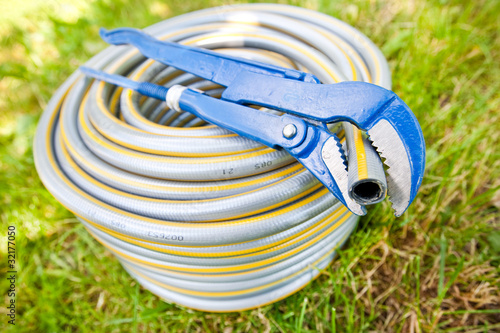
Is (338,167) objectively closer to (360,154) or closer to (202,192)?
(360,154)

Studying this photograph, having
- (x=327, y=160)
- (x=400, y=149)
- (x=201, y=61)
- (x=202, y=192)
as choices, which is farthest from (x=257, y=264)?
(x=201, y=61)

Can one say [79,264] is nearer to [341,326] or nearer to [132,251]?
[132,251]

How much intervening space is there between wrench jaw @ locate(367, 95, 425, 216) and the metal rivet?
24 centimetres

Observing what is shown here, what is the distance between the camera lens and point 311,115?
1.09 m

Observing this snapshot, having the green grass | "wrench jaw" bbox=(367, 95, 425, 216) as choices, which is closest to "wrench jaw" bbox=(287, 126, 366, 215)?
"wrench jaw" bbox=(367, 95, 425, 216)

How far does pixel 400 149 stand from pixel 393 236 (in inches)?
30.1

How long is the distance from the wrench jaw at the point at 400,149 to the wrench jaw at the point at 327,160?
0.37 feet

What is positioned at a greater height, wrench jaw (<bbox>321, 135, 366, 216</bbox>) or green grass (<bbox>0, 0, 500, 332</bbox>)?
wrench jaw (<bbox>321, 135, 366, 216</bbox>)

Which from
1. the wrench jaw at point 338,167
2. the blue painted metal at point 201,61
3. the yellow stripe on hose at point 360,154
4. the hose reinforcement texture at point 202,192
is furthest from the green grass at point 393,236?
the blue painted metal at point 201,61

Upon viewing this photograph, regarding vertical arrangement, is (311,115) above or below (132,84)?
above

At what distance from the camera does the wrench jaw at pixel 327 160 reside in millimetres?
984

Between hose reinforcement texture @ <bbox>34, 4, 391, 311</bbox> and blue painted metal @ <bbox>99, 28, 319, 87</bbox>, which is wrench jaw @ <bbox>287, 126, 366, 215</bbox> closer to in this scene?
hose reinforcement texture @ <bbox>34, 4, 391, 311</bbox>

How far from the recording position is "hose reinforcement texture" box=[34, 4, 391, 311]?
1.15 m

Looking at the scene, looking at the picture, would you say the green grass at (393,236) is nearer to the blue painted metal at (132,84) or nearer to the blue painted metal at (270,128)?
the blue painted metal at (270,128)
